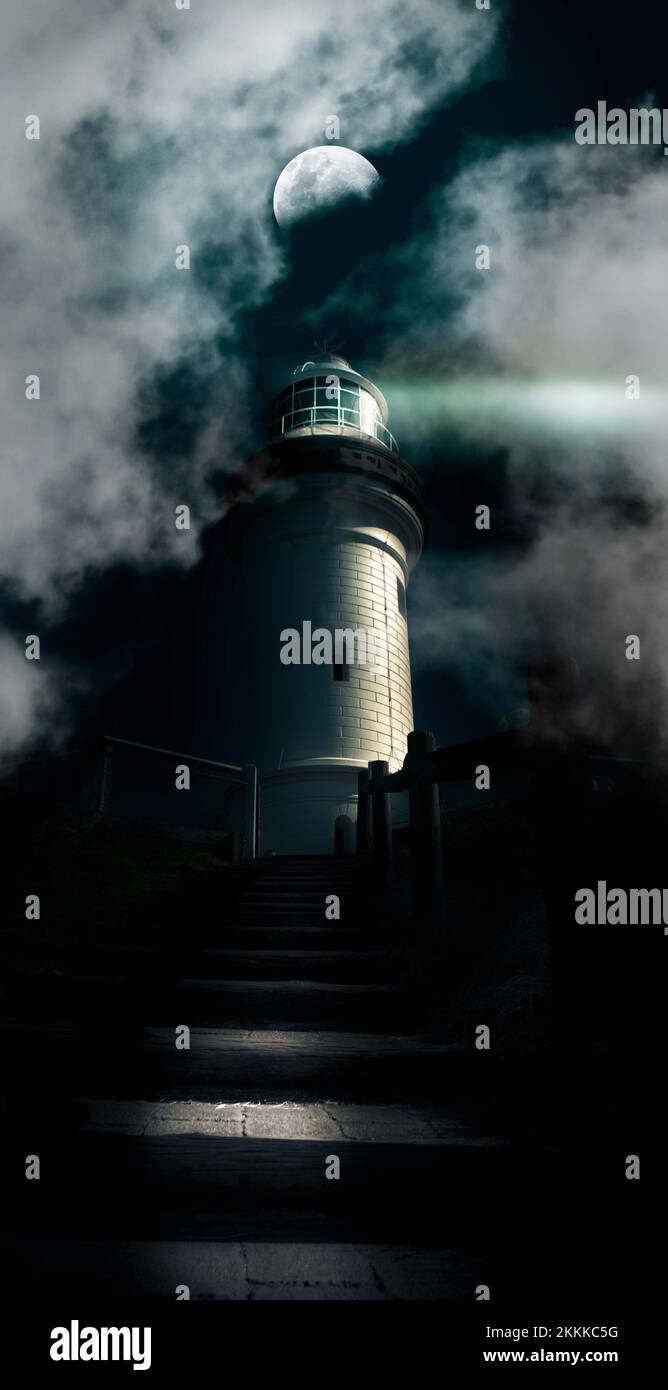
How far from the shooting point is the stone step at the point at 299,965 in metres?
4.41

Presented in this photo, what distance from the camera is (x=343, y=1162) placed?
2268 mm

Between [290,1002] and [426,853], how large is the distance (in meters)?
2.11

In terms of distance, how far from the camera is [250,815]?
11.8 m

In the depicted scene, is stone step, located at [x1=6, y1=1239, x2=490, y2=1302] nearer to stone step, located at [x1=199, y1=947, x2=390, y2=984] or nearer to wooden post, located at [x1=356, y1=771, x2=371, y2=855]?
stone step, located at [x1=199, y1=947, x2=390, y2=984]

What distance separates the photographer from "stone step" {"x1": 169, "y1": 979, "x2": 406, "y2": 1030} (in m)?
3.84

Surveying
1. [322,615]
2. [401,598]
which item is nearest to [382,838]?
[322,615]

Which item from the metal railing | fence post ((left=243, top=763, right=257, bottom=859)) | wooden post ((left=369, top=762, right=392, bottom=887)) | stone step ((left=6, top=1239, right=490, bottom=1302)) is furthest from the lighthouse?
stone step ((left=6, top=1239, right=490, bottom=1302))

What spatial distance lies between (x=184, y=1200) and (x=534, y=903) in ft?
12.3

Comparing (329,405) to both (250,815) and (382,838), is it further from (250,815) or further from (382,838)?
(382,838)

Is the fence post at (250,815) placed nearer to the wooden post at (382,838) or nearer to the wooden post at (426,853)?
the wooden post at (382,838)
